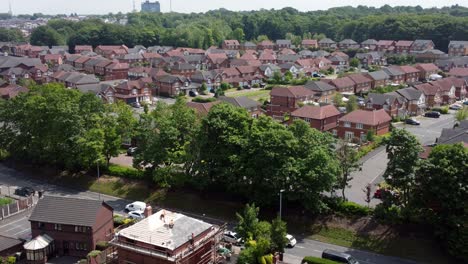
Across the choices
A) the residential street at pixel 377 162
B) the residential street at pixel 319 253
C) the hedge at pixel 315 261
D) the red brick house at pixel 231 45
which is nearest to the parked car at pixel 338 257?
the hedge at pixel 315 261

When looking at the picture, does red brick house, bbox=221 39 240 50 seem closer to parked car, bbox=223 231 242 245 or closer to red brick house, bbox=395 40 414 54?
red brick house, bbox=395 40 414 54

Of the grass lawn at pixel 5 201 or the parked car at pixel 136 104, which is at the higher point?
the parked car at pixel 136 104

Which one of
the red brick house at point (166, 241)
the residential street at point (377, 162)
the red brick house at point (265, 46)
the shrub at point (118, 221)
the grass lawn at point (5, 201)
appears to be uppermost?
the red brick house at point (265, 46)

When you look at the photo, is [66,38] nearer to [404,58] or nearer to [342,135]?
[404,58]

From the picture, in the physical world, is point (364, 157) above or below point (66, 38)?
below

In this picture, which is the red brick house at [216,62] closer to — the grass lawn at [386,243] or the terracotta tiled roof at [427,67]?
the terracotta tiled roof at [427,67]

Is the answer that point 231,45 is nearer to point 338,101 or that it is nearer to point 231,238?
point 338,101

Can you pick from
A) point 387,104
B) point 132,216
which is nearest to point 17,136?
point 132,216

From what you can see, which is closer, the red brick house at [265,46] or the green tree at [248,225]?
the green tree at [248,225]
